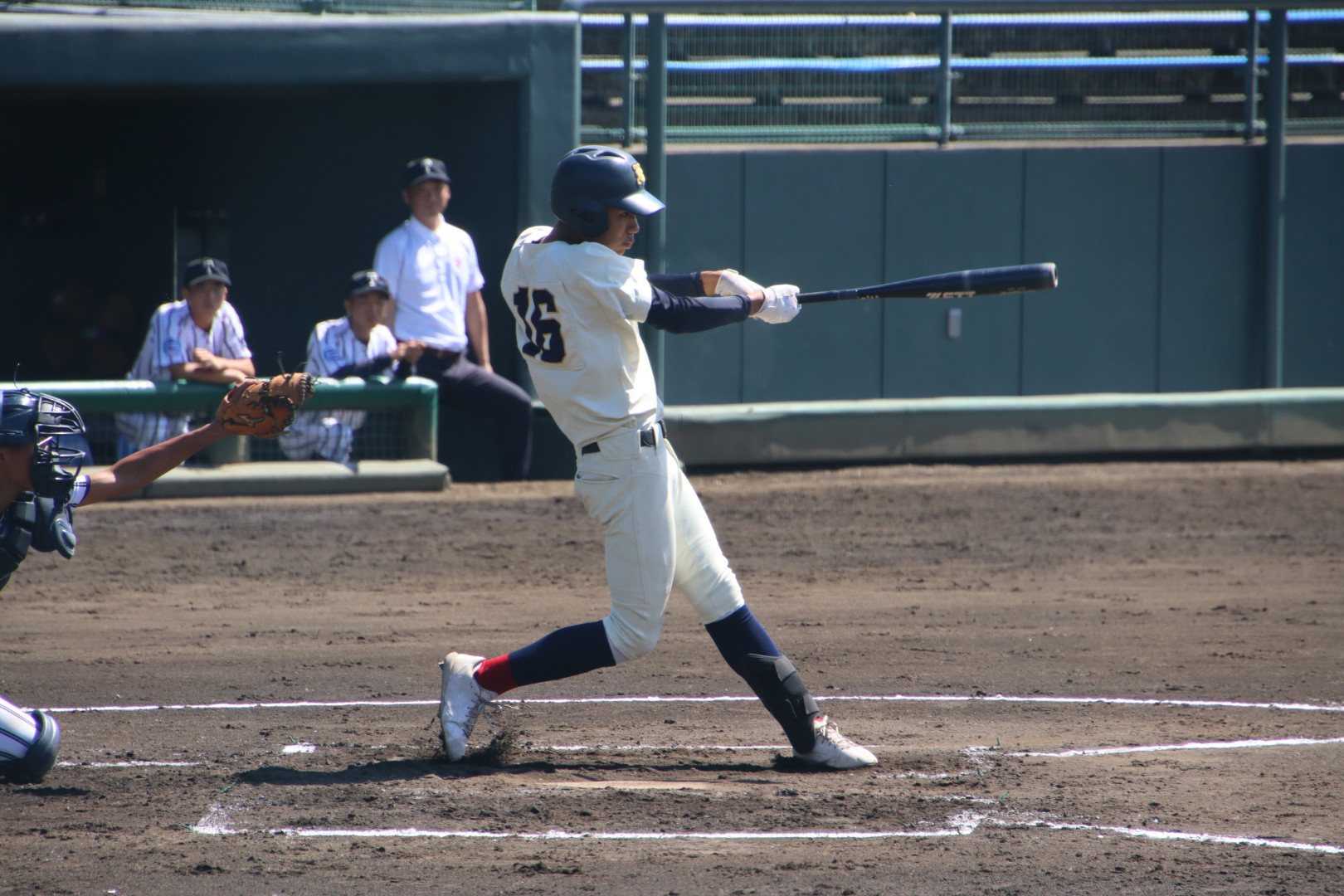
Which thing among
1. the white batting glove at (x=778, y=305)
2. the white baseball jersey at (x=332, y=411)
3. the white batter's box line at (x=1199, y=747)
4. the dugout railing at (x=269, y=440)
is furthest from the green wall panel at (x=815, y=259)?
the white batter's box line at (x=1199, y=747)

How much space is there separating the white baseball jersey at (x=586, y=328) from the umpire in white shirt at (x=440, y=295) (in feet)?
14.9

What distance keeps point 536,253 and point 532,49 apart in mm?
5170

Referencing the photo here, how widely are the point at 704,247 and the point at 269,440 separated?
9.93ft

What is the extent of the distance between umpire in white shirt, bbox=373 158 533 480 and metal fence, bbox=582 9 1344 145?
1538 millimetres

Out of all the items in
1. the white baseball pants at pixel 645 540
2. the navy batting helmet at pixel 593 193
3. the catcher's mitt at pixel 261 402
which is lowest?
the white baseball pants at pixel 645 540

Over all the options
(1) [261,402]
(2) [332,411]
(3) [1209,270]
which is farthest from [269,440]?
(3) [1209,270]

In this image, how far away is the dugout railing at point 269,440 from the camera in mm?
7973

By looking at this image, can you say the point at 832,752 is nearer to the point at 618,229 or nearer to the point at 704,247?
the point at 618,229

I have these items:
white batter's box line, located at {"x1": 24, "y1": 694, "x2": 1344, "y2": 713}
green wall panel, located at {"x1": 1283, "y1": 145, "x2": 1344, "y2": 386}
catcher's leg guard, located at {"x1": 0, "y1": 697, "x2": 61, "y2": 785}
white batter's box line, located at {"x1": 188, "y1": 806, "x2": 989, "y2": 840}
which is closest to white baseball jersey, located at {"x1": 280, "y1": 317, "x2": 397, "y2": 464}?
white batter's box line, located at {"x1": 24, "y1": 694, "x2": 1344, "y2": 713}

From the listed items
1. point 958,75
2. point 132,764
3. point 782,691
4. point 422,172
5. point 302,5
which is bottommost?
point 132,764

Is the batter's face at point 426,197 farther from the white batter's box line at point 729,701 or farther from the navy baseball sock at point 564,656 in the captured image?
the navy baseball sock at point 564,656

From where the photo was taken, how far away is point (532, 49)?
8930 mm

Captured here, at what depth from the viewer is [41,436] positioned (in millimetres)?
3854

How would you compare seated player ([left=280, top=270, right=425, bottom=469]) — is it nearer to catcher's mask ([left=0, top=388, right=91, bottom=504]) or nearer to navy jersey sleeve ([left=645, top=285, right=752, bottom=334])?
catcher's mask ([left=0, top=388, right=91, bottom=504])
